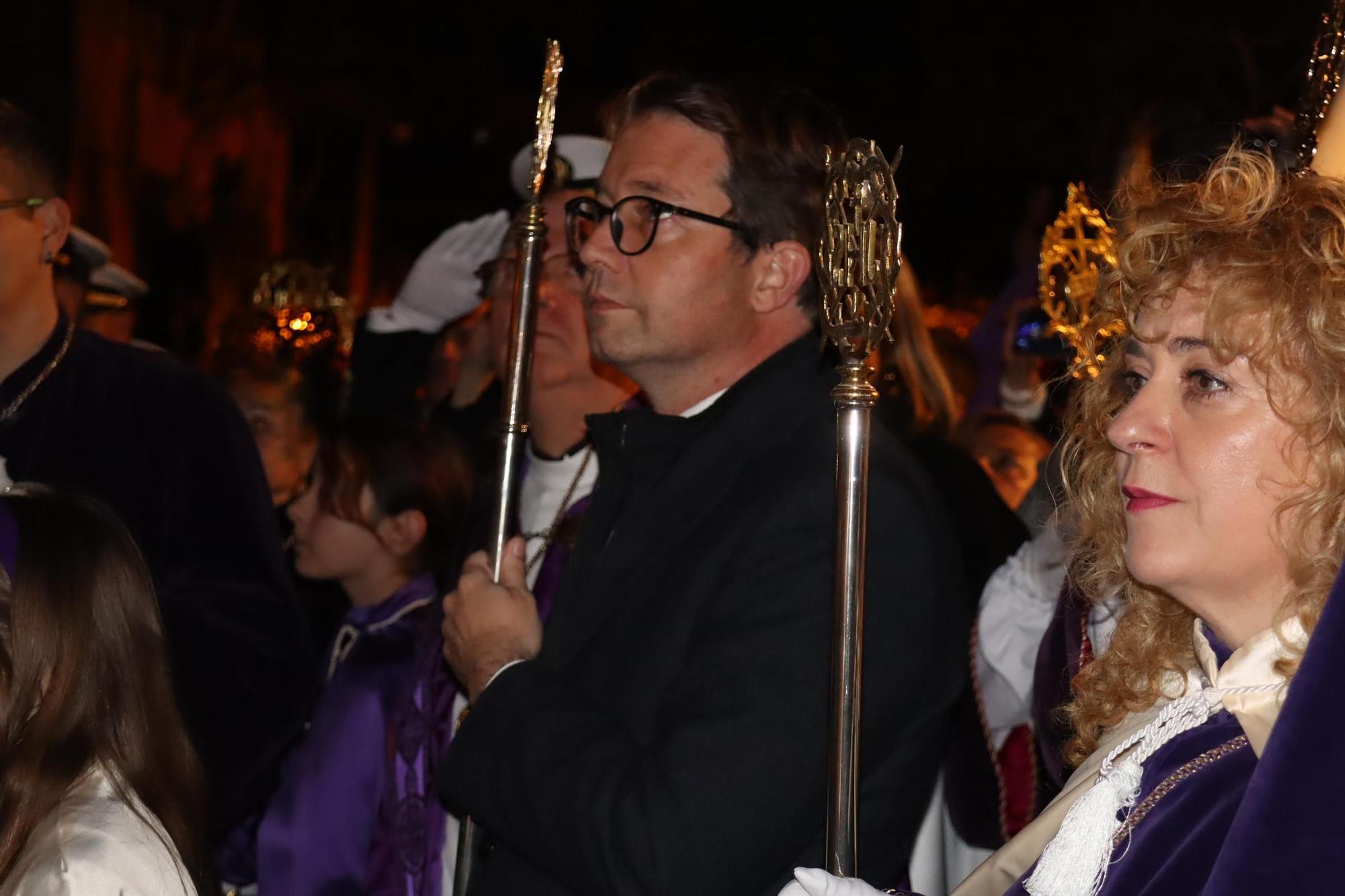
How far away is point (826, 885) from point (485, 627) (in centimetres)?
78

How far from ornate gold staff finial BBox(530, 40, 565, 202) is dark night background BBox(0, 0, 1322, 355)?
429cm

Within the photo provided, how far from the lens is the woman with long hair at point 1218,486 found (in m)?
1.68

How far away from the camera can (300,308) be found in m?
5.91

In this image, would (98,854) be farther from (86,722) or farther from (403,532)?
(403,532)

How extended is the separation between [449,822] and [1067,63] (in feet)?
36.0

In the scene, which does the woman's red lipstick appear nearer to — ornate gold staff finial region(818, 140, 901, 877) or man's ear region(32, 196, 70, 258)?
ornate gold staff finial region(818, 140, 901, 877)

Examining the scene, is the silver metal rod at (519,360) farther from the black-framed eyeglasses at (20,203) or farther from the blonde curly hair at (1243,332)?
the blonde curly hair at (1243,332)

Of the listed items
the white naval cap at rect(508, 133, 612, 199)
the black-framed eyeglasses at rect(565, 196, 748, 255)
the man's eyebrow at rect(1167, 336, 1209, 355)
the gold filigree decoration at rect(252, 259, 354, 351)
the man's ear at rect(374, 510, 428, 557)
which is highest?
the white naval cap at rect(508, 133, 612, 199)

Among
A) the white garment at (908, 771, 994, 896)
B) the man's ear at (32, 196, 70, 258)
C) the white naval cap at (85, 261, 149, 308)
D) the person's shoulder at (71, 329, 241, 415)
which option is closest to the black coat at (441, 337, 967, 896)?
the person's shoulder at (71, 329, 241, 415)

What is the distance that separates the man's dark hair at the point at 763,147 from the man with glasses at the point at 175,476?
39.2 inches

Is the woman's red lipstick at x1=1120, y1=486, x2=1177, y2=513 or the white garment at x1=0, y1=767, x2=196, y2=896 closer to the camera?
the woman's red lipstick at x1=1120, y1=486, x2=1177, y2=513

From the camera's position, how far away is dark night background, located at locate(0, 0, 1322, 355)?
30.9 ft

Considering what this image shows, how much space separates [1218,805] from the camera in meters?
→ 1.66

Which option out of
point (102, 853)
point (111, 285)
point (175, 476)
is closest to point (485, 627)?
point (102, 853)
